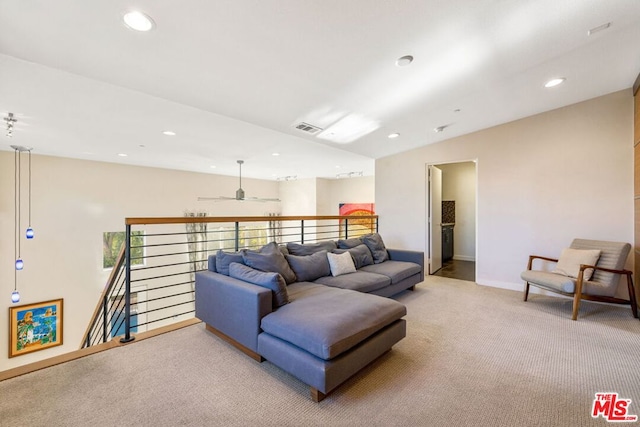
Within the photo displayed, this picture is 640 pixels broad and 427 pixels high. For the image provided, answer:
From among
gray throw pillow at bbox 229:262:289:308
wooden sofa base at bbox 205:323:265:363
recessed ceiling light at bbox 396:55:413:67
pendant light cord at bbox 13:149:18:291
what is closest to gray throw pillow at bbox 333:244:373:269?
gray throw pillow at bbox 229:262:289:308

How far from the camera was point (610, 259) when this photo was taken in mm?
3162

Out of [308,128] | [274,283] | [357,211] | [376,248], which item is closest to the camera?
[274,283]

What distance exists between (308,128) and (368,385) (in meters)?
3.14

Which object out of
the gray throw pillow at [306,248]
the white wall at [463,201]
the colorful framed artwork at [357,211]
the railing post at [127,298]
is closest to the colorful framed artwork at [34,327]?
the railing post at [127,298]

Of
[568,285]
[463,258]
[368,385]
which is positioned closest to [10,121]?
[368,385]

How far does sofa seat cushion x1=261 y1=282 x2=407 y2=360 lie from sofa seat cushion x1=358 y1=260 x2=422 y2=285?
4.16 ft

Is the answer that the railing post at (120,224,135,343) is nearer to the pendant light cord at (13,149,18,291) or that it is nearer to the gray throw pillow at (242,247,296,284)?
the gray throw pillow at (242,247,296,284)

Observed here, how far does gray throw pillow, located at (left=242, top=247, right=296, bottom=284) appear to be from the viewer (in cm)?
257

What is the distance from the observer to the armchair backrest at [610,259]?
3043mm

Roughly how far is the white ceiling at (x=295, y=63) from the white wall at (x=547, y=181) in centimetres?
33

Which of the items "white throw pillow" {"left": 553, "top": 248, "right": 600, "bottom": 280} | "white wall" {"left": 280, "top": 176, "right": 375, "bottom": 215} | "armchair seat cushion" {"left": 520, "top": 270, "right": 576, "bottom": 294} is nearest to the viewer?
"armchair seat cushion" {"left": 520, "top": 270, "right": 576, "bottom": 294}

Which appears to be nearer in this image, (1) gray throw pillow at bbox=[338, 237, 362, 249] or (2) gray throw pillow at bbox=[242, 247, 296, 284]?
(2) gray throw pillow at bbox=[242, 247, 296, 284]

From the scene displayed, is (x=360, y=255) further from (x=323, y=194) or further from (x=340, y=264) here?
(x=323, y=194)

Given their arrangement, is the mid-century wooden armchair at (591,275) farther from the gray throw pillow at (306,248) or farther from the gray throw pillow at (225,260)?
the gray throw pillow at (225,260)
